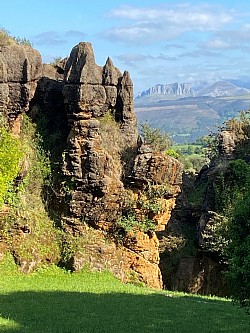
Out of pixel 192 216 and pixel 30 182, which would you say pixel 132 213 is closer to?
pixel 30 182

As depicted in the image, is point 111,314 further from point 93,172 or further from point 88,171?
point 88,171

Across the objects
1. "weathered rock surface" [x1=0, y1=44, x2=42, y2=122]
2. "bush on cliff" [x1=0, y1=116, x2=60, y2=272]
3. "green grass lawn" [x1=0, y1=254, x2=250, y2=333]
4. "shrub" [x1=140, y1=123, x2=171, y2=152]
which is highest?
"weathered rock surface" [x1=0, y1=44, x2=42, y2=122]

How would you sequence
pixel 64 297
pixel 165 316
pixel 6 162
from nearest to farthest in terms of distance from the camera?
pixel 165 316, pixel 64 297, pixel 6 162

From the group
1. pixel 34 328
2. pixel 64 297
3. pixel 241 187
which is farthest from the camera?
pixel 241 187

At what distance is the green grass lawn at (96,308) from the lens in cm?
2358

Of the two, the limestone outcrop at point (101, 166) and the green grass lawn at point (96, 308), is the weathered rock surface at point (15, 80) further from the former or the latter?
the green grass lawn at point (96, 308)

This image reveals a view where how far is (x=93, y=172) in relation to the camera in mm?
39312

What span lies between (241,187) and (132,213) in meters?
10.2

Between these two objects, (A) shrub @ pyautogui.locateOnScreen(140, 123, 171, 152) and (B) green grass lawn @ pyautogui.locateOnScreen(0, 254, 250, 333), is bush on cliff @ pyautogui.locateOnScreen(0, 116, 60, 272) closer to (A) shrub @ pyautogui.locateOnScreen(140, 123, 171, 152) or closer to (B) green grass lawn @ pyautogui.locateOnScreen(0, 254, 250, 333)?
(B) green grass lawn @ pyautogui.locateOnScreen(0, 254, 250, 333)

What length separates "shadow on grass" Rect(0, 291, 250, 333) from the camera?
2331cm

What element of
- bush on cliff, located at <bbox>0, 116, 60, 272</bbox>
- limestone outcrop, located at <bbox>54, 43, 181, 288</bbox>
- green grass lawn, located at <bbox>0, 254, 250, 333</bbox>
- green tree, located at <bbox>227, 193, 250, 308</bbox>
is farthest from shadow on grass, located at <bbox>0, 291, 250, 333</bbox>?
limestone outcrop, located at <bbox>54, 43, 181, 288</bbox>

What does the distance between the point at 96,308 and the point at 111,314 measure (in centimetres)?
162

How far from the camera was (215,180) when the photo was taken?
1859 inches

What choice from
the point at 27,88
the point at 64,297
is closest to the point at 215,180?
the point at 27,88
